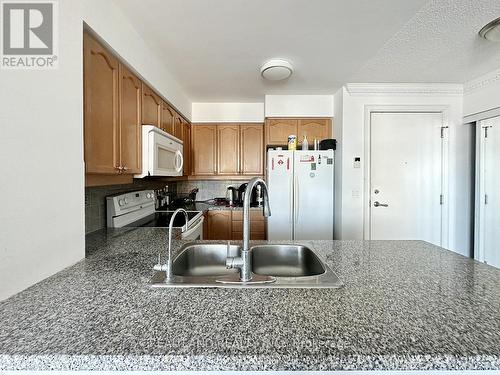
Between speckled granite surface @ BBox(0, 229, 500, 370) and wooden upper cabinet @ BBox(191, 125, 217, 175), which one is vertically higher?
wooden upper cabinet @ BBox(191, 125, 217, 175)

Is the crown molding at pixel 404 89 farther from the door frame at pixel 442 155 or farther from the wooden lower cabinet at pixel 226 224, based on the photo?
the wooden lower cabinet at pixel 226 224

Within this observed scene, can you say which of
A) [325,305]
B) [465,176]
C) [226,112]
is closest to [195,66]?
[226,112]

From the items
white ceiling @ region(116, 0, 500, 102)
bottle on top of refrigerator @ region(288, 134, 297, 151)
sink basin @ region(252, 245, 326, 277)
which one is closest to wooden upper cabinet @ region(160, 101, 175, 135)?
white ceiling @ region(116, 0, 500, 102)

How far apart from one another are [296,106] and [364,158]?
110cm

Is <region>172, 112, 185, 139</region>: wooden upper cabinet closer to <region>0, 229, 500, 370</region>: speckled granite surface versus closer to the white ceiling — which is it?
the white ceiling

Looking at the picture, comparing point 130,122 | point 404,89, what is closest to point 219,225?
point 130,122

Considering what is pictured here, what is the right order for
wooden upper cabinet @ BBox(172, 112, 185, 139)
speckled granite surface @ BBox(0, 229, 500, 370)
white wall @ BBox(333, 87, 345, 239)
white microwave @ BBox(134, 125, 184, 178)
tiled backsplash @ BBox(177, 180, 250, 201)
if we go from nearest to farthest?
speckled granite surface @ BBox(0, 229, 500, 370) → white microwave @ BBox(134, 125, 184, 178) → wooden upper cabinet @ BBox(172, 112, 185, 139) → white wall @ BBox(333, 87, 345, 239) → tiled backsplash @ BBox(177, 180, 250, 201)

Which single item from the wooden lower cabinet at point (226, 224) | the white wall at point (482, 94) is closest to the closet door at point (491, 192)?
the white wall at point (482, 94)

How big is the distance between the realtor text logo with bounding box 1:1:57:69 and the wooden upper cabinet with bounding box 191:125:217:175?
258 centimetres

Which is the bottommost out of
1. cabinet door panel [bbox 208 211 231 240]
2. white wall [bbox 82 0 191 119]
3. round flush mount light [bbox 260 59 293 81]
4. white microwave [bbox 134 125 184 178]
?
cabinet door panel [bbox 208 211 231 240]

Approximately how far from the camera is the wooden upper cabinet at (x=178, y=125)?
2.84 m

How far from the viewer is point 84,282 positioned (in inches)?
33.9

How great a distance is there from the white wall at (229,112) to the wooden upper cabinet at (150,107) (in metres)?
1.29

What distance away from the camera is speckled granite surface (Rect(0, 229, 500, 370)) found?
0.52 meters
